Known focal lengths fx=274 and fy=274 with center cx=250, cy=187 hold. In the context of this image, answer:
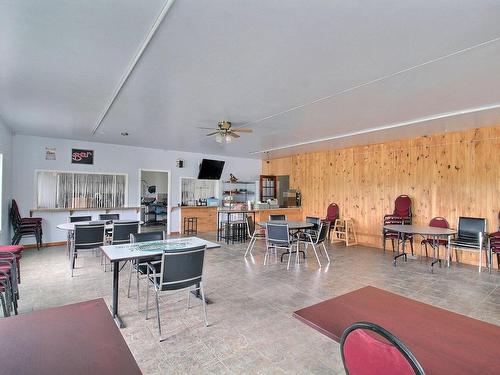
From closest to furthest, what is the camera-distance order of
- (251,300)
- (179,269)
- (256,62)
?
(179,269) < (256,62) < (251,300)

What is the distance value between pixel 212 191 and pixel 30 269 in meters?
6.13

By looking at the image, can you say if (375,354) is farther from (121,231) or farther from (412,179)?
(412,179)

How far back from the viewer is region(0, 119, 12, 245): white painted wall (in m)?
5.29

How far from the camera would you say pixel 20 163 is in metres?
6.64

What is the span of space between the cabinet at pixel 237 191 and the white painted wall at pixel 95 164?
45cm

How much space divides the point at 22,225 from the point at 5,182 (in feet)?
3.31

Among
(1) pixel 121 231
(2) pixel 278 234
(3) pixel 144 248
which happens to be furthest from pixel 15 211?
(2) pixel 278 234

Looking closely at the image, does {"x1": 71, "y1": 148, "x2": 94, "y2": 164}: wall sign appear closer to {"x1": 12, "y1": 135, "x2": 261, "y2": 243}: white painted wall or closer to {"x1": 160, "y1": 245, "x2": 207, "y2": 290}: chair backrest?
{"x1": 12, "y1": 135, "x2": 261, "y2": 243}: white painted wall

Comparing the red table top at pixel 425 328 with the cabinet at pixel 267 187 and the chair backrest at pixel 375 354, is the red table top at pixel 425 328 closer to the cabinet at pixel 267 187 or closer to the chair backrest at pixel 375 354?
the chair backrest at pixel 375 354

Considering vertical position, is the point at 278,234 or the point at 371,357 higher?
Result: the point at 371,357

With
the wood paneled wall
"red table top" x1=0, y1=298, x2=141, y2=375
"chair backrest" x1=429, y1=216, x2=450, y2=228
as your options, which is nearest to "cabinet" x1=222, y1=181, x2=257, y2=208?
the wood paneled wall

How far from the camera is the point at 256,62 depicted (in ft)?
9.51

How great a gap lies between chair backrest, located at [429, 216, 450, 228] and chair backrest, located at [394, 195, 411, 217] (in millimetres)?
554

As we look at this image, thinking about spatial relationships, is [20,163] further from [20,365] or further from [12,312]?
[20,365]
